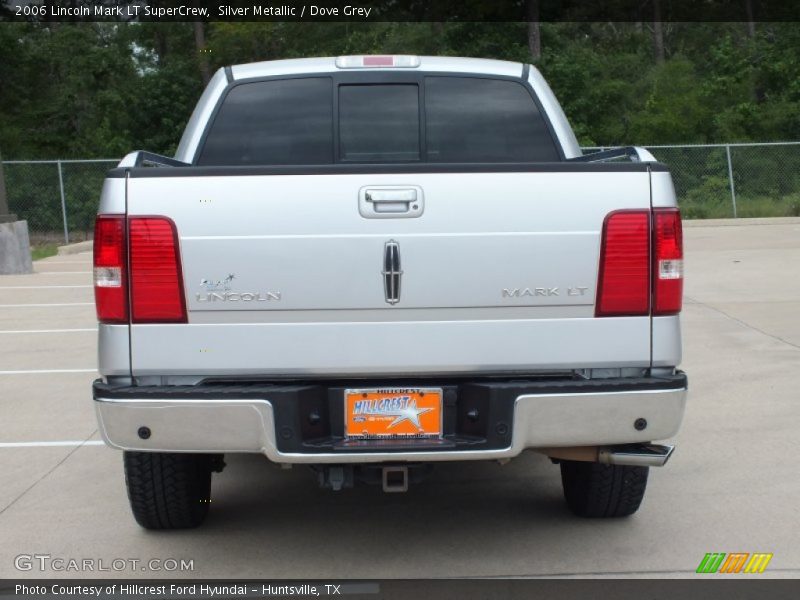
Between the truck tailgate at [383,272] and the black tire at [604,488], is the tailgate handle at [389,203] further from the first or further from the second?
the black tire at [604,488]

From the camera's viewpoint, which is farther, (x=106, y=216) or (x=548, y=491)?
(x=548, y=491)

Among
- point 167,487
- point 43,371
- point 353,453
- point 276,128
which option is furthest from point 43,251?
point 353,453

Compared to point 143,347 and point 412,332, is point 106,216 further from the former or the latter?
point 412,332

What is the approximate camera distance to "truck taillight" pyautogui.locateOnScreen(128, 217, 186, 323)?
14.0 feet

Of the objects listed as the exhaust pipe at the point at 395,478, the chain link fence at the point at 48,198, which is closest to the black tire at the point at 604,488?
the exhaust pipe at the point at 395,478

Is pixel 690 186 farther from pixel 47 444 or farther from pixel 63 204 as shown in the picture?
pixel 47 444

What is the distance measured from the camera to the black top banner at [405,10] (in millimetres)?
41062

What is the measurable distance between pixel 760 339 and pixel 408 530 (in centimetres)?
593

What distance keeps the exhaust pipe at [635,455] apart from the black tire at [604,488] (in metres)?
0.54

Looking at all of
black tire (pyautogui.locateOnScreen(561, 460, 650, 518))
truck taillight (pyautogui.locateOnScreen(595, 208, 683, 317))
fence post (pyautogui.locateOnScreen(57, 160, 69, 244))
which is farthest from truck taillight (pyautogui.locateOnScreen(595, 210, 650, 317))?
fence post (pyautogui.locateOnScreen(57, 160, 69, 244))

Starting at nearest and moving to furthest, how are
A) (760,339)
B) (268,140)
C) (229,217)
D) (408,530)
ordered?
1. (229,217)
2. (408,530)
3. (268,140)
4. (760,339)

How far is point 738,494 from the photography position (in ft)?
18.9

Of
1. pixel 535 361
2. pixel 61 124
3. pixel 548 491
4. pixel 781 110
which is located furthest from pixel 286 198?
pixel 61 124

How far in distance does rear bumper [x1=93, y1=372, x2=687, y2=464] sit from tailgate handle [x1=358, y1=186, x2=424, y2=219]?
606 mm
